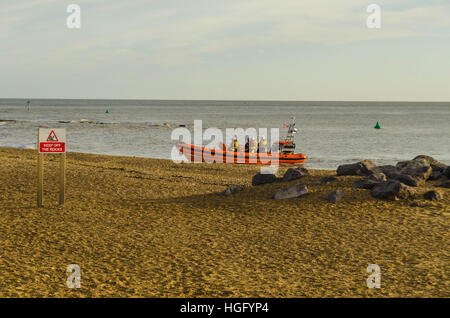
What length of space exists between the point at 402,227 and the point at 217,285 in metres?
5.18

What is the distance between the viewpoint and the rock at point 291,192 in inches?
516

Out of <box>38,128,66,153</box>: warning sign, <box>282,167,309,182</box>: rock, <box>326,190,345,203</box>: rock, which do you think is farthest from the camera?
<box>282,167,309,182</box>: rock

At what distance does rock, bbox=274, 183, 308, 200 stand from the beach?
22 cm

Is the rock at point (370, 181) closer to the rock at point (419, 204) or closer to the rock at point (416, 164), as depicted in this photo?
the rock at point (419, 204)

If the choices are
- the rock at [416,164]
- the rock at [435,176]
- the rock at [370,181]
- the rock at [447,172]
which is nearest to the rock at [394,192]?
the rock at [370,181]

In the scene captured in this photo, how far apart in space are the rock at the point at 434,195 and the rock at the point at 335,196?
211cm

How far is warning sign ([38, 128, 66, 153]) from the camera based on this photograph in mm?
11898

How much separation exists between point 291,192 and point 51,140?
6.35 m

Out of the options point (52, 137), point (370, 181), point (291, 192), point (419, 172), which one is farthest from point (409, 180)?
point (52, 137)

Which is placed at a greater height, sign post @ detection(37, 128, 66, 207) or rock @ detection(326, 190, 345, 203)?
sign post @ detection(37, 128, 66, 207)

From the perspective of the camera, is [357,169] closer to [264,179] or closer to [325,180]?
[325,180]

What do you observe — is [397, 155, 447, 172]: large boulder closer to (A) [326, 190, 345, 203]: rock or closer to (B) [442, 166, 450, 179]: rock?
(B) [442, 166, 450, 179]: rock

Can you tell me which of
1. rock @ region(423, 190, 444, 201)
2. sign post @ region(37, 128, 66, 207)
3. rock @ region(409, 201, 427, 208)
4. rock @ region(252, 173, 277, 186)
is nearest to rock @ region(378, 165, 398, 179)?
rock @ region(423, 190, 444, 201)
